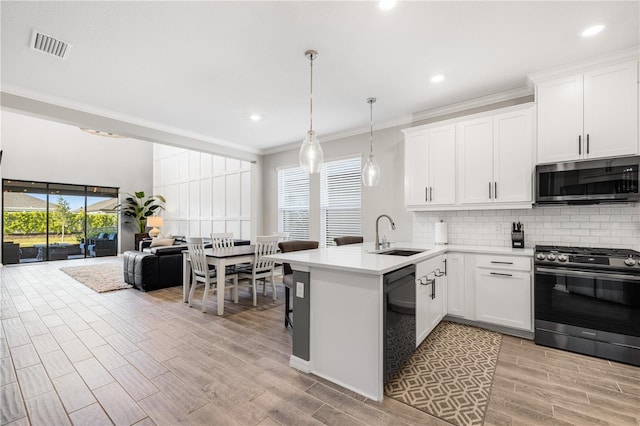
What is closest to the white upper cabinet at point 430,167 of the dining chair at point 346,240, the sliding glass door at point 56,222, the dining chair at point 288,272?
the dining chair at point 346,240

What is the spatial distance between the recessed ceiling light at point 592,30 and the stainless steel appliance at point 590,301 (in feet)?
6.43

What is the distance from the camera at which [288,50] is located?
9.02ft

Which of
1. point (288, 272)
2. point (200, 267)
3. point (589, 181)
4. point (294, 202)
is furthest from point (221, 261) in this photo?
point (589, 181)

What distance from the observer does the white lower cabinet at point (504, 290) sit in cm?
302

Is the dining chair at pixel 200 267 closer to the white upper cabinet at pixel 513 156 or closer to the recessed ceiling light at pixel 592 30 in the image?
the white upper cabinet at pixel 513 156

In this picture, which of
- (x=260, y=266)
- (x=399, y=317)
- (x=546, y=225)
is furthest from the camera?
(x=260, y=266)

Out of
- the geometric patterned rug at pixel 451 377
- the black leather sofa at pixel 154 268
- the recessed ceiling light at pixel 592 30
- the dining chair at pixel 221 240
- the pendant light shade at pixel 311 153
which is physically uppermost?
the recessed ceiling light at pixel 592 30

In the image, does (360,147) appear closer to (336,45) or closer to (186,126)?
(336,45)

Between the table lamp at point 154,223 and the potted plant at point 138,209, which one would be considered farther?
the potted plant at point 138,209

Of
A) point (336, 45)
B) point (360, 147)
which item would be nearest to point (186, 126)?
point (360, 147)

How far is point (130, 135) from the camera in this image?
15.1 feet

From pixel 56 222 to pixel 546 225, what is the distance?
12.0m

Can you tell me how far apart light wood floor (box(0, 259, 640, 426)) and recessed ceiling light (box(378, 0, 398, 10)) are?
284 centimetres

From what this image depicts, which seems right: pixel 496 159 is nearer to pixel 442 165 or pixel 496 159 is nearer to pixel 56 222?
pixel 442 165
